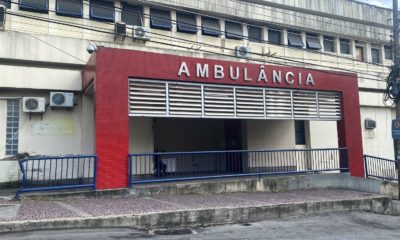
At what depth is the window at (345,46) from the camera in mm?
21094

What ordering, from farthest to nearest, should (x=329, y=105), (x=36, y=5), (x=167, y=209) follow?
(x=329, y=105), (x=36, y=5), (x=167, y=209)

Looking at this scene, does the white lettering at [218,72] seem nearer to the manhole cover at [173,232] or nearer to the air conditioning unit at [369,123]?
the manhole cover at [173,232]

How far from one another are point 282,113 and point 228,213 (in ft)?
19.9

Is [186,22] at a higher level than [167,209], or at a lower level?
higher

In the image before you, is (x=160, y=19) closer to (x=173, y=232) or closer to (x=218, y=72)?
(x=218, y=72)

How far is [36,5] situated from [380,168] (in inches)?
601

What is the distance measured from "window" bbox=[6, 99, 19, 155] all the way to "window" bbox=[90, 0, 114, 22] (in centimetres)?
412

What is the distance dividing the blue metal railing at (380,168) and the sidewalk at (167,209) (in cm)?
462

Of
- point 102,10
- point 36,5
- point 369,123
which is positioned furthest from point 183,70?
point 369,123

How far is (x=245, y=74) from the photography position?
13.6m

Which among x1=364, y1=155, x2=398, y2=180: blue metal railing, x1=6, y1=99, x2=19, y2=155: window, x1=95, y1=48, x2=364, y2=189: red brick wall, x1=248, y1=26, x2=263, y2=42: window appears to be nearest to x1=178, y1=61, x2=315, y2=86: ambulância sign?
x1=95, y1=48, x2=364, y2=189: red brick wall

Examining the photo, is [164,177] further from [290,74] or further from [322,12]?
[322,12]

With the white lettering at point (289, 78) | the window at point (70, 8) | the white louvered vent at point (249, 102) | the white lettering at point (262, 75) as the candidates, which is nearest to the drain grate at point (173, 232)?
the white louvered vent at point (249, 102)

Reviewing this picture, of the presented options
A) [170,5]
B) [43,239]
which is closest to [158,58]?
[170,5]
